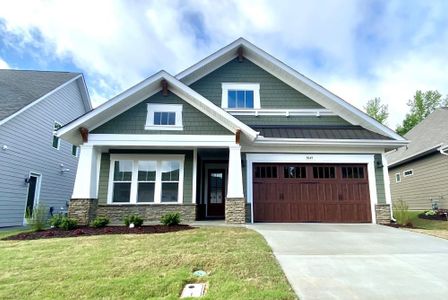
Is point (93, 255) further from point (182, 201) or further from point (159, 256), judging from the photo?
point (182, 201)

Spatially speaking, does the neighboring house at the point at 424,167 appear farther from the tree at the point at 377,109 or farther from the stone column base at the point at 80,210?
the stone column base at the point at 80,210

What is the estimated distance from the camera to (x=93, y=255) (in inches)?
227

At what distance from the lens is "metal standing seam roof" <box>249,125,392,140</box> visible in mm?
11117

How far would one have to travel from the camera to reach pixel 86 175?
32.7 feet

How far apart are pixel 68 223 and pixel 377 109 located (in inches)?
1261

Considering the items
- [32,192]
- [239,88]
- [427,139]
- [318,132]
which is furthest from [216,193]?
[427,139]

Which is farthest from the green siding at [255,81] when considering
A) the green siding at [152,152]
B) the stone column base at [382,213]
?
the stone column base at [382,213]

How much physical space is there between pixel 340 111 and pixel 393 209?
4.41 m

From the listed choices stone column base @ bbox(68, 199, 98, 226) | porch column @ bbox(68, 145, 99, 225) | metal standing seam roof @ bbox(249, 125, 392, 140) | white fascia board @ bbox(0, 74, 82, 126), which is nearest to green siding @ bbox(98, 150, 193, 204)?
porch column @ bbox(68, 145, 99, 225)

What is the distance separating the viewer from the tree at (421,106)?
30078 millimetres

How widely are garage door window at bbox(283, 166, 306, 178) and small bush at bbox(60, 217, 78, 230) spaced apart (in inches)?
285

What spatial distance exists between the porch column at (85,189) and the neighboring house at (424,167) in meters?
13.6

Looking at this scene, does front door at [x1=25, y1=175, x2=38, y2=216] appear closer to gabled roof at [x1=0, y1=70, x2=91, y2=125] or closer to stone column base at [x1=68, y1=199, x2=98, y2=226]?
gabled roof at [x1=0, y1=70, x2=91, y2=125]

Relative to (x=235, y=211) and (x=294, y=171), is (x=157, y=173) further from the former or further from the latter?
(x=294, y=171)
